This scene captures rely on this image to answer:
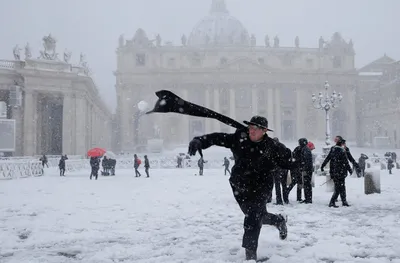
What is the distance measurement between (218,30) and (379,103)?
1652 inches

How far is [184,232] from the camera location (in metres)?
6.20

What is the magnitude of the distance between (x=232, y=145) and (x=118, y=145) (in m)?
65.3

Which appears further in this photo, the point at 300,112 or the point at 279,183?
the point at 300,112

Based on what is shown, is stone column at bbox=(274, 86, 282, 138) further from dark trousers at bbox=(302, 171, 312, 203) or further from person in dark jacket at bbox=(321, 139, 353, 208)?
person in dark jacket at bbox=(321, 139, 353, 208)

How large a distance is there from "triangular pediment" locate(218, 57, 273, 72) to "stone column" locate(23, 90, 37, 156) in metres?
32.6

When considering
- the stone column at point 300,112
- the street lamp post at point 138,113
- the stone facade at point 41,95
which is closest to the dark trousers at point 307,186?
the stone facade at point 41,95

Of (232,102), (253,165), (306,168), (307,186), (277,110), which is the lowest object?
(307,186)

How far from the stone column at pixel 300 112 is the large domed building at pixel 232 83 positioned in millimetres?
158

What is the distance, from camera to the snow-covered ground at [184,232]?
4.82 meters

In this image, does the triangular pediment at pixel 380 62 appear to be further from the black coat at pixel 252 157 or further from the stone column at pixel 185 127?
the black coat at pixel 252 157

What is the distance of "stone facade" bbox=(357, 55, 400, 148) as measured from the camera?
2032 inches

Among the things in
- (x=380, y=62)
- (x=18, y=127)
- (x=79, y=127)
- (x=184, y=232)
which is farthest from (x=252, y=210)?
(x=380, y=62)

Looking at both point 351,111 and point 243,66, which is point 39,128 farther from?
point 351,111

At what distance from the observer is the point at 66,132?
3575cm
